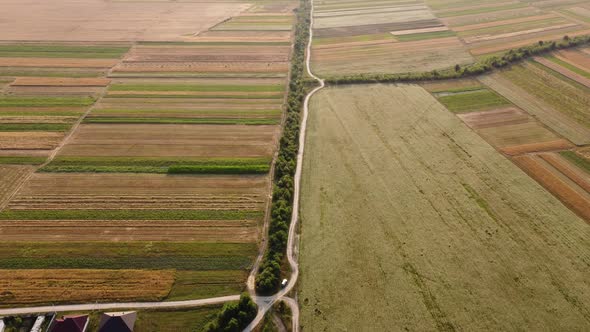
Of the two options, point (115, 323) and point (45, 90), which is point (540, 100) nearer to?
point (115, 323)

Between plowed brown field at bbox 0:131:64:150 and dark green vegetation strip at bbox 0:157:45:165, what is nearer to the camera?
dark green vegetation strip at bbox 0:157:45:165

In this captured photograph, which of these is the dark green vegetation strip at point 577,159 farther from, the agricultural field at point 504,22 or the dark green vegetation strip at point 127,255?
the dark green vegetation strip at point 127,255

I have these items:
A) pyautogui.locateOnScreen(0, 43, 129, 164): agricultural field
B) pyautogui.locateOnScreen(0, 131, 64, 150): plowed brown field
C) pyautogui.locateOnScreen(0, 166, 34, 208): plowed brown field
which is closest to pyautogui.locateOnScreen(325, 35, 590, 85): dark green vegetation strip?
pyautogui.locateOnScreen(0, 43, 129, 164): agricultural field

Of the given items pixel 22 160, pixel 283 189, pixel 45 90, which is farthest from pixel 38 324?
pixel 45 90

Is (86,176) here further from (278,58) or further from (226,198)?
(278,58)

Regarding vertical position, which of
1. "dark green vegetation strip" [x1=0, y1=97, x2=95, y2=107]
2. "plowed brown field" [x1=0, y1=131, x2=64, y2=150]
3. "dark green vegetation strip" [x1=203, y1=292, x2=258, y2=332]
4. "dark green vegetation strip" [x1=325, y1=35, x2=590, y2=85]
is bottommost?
"dark green vegetation strip" [x1=203, y1=292, x2=258, y2=332]

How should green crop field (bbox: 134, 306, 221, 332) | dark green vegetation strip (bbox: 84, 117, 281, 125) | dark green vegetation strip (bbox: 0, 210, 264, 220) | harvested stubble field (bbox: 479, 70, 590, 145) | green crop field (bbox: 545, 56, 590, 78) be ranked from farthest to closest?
green crop field (bbox: 545, 56, 590, 78)
dark green vegetation strip (bbox: 84, 117, 281, 125)
harvested stubble field (bbox: 479, 70, 590, 145)
dark green vegetation strip (bbox: 0, 210, 264, 220)
green crop field (bbox: 134, 306, 221, 332)

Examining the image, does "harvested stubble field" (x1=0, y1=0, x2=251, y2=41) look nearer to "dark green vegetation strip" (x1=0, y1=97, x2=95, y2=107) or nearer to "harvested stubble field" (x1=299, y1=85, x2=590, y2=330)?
"dark green vegetation strip" (x1=0, y1=97, x2=95, y2=107)
